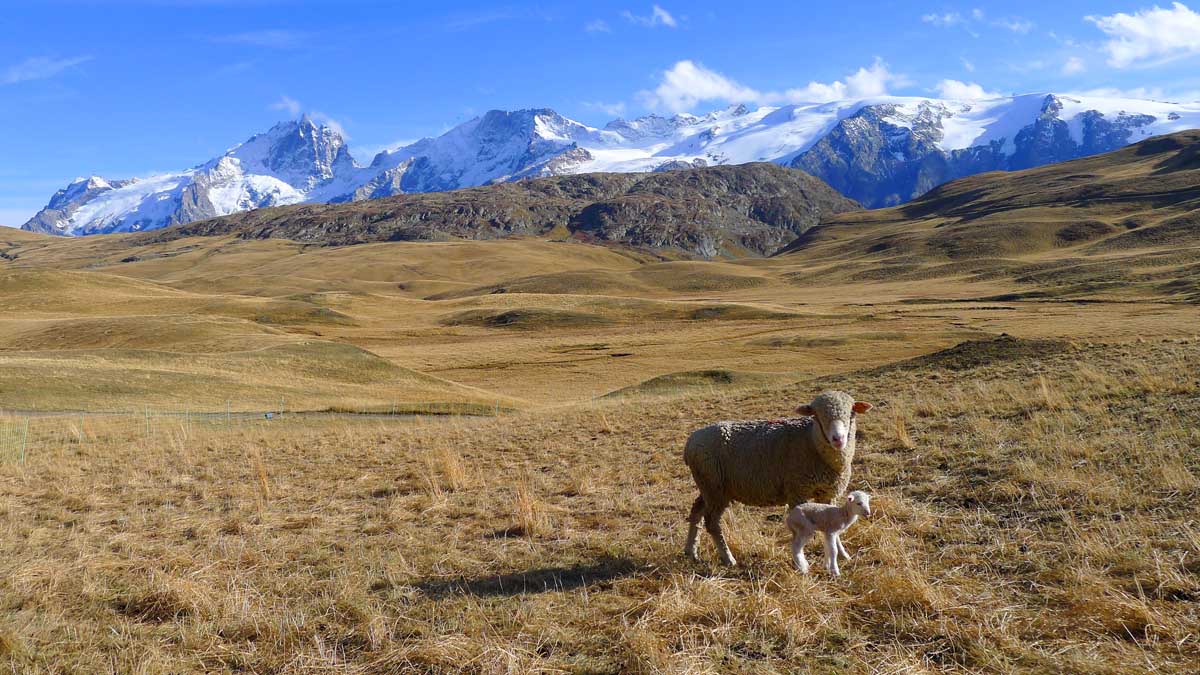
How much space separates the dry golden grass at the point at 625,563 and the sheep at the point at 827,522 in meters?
0.23

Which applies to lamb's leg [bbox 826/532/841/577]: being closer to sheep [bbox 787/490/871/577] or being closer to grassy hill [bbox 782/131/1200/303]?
sheep [bbox 787/490/871/577]

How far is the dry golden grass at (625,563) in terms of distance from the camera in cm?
602

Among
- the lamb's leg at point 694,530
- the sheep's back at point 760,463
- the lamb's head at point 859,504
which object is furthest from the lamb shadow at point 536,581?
the lamb's head at point 859,504

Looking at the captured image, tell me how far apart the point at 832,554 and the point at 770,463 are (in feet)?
4.05

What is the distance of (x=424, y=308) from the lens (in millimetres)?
108562

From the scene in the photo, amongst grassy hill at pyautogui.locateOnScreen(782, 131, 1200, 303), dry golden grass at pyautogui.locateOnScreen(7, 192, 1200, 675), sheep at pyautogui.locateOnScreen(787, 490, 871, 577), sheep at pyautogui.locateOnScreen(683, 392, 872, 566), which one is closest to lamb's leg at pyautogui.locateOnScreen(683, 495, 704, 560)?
sheep at pyautogui.locateOnScreen(683, 392, 872, 566)

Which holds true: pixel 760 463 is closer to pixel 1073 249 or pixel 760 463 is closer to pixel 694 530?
pixel 694 530

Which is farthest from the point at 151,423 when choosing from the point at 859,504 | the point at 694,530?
the point at 859,504

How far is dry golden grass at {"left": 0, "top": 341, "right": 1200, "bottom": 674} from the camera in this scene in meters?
6.02

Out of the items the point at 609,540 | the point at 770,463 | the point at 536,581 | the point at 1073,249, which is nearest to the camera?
the point at 536,581

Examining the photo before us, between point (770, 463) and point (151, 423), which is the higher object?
point (770, 463)

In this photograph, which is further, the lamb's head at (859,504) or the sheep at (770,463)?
the sheep at (770,463)

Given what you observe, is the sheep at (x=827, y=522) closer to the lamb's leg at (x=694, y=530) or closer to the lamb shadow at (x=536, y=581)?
the lamb's leg at (x=694, y=530)

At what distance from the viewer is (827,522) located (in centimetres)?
748
